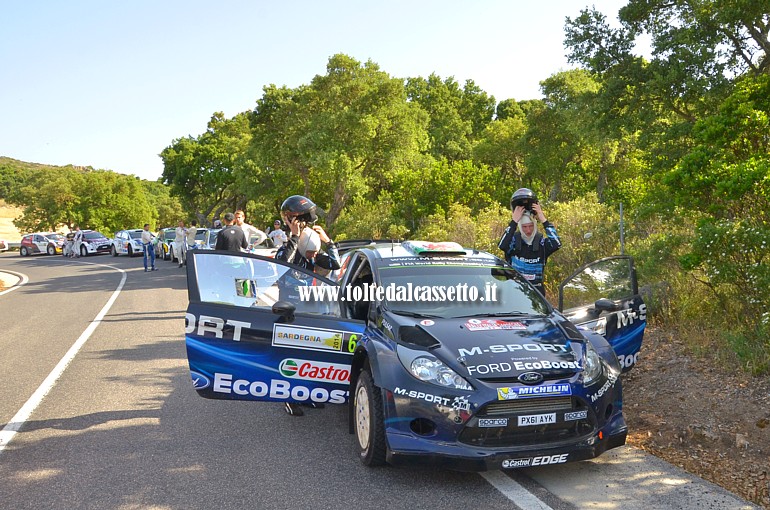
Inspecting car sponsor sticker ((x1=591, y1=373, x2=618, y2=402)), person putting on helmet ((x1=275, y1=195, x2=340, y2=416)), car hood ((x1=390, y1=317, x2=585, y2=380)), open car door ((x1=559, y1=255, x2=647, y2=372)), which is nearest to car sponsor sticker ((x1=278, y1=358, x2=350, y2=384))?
car hood ((x1=390, y1=317, x2=585, y2=380))

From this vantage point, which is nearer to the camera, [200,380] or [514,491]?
[514,491]

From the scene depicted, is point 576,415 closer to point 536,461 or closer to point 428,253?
point 536,461

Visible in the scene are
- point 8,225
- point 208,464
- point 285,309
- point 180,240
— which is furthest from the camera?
point 8,225

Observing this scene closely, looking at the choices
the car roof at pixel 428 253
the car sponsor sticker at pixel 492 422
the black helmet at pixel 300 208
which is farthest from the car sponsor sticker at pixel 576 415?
the black helmet at pixel 300 208

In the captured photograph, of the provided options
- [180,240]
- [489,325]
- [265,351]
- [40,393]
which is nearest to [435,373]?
[489,325]

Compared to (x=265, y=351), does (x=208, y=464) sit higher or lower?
lower

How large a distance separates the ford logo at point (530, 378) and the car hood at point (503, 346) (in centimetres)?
3

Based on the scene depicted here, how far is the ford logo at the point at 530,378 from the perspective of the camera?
3844mm

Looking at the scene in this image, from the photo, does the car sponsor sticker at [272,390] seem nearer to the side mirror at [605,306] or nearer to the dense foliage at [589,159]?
the side mirror at [605,306]

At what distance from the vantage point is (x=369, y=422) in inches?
166

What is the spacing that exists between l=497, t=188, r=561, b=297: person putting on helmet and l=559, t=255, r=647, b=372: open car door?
0.56m

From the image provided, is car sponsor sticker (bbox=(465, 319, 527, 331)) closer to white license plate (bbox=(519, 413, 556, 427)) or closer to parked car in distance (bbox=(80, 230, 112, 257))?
white license plate (bbox=(519, 413, 556, 427))

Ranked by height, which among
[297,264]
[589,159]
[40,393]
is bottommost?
[40,393]

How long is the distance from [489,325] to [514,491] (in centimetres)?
114
